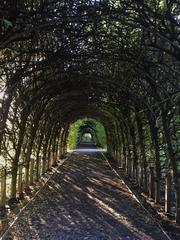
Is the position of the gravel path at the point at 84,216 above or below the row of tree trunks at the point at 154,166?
below

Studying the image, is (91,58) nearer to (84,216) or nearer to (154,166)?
(84,216)

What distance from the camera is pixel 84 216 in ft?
39.0

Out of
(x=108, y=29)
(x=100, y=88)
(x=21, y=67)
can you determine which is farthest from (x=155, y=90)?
(x=100, y=88)

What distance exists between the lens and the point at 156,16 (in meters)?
8.11

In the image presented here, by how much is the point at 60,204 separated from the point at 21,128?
2.19 m

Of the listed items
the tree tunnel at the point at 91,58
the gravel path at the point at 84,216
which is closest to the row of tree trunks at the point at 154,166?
the tree tunnel at the point at 91,58

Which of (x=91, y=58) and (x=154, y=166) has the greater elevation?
(x=91, y=58)

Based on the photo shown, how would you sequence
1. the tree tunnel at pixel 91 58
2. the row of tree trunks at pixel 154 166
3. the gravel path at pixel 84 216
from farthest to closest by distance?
the row of tree trunks at pixel 154 166, the gravel path at pixel 84 216, the tree tunnel at pixel 91 58

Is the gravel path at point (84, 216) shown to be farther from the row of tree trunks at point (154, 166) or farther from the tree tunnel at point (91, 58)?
the tree tunnel at point (91, 58)

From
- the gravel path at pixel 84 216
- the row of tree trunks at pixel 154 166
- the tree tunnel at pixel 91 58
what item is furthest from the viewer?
the row of tree trunks at pixel 154 166

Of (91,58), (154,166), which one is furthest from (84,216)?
(154,166)

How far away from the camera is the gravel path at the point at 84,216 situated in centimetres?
984

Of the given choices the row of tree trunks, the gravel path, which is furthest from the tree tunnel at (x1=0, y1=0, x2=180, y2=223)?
the gravel path

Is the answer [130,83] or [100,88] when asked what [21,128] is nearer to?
[130,83]
